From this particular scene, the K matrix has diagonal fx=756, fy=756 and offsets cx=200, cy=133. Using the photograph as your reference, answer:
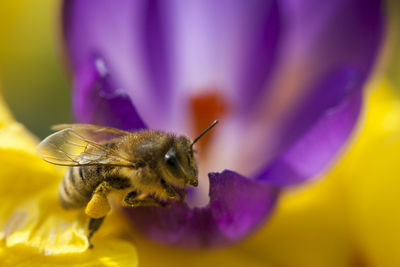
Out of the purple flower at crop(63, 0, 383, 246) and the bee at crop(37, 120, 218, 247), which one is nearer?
the bee at crop(37, 120, 218, 247)

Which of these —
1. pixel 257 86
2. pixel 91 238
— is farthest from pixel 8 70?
pixel 91 238

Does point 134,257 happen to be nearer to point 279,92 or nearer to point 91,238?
point 91,238

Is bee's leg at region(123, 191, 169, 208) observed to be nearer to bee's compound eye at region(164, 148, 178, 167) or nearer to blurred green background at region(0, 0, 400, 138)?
bee's compound eye at region(164, 148, 178, 167)

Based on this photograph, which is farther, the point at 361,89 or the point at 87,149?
the point at 361,89

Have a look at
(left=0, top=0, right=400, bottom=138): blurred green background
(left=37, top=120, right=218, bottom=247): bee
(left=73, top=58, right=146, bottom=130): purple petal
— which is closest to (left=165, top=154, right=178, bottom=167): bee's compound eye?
(left=37, top=120, right=218, bottom=247): bee

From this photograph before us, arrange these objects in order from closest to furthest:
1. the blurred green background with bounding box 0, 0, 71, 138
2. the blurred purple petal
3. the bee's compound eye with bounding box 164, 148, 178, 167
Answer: the bee's compound eye with bounding box 164, 148, 178, 167 → the blurred purple petal → the blurred green background with bounding box 0, 0, 71, 138

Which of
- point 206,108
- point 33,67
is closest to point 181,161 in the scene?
point 206,108

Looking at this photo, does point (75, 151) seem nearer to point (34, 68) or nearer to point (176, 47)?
point (176, 47)
